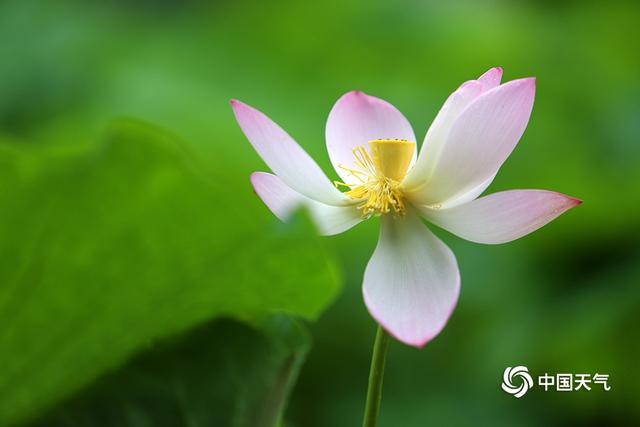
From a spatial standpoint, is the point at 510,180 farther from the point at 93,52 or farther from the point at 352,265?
the point at 93,52

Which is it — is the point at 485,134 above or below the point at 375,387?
above

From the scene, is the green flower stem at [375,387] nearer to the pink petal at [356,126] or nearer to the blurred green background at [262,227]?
the blurred green background at [262,227]

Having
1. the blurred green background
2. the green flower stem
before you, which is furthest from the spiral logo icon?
the green flower stem

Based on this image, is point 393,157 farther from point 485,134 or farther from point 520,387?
point 520,387

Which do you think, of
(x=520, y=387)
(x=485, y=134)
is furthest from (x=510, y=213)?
(x=520, y=387)

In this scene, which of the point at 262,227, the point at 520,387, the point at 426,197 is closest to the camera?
the point at 262,227

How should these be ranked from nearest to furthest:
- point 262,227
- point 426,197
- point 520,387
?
point 262,227 < point 426,197 < point 520,387

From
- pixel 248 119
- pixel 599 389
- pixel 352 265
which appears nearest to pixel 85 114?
pixel 352 265

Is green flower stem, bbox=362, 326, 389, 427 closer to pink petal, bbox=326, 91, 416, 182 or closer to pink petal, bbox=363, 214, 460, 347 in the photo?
pink petal, bbox=363, 214, 460, 347
